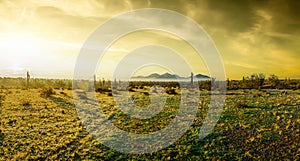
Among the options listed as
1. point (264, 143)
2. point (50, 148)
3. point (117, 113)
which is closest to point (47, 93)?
point (117, 113)

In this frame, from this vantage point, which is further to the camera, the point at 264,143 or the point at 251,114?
the point at 251,114

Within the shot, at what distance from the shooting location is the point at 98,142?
18078 millimetres

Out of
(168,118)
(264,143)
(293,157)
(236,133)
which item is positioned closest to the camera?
(293,157)

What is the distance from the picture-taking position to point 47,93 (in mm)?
38438

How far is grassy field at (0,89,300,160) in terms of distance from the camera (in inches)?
599

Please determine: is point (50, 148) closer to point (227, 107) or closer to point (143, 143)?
point (143, 143)

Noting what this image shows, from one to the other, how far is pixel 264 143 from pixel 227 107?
7815mm

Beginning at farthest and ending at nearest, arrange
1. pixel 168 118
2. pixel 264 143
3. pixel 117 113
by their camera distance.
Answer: pixel 117 113, pixel 168 118, pixel 264 143

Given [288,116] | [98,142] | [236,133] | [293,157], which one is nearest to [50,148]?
[98,142]

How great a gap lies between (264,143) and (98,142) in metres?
9.37

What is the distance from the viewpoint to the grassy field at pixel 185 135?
15.2 m

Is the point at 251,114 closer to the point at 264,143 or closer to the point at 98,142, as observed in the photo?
the point at 264,143

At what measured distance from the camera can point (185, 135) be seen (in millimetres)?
17688

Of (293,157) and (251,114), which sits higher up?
(251,114)
